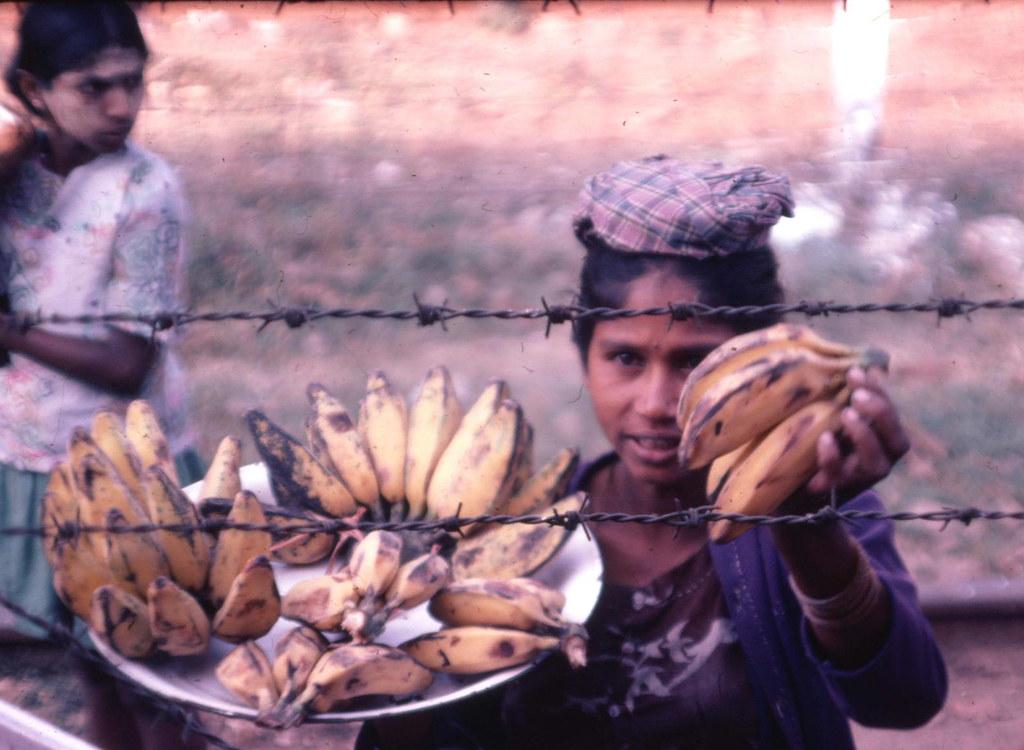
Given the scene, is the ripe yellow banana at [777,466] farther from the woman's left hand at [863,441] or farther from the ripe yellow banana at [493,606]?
the ripe yellow banana at [493,606]

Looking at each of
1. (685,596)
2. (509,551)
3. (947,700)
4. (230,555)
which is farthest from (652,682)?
(947,700)

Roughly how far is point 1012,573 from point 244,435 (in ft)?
9.34

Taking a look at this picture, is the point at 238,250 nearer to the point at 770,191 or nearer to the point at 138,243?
the point at 138,243

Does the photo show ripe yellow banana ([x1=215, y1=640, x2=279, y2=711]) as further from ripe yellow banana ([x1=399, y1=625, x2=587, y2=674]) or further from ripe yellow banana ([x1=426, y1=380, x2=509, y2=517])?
ripe yellow banana ([x1=426, y1=380, x2=509, y2=517])

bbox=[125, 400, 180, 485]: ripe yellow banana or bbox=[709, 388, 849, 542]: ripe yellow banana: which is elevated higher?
bbox=[709, 388, 849, 542]: ripe yellow banana

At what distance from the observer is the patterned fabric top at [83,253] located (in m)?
2.29

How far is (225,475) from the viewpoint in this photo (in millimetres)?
1701

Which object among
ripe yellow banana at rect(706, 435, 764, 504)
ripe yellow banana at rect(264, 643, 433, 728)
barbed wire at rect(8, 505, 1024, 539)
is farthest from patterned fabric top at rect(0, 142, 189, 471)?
ripe yellow banana at rect(706, 435, 764, 504)

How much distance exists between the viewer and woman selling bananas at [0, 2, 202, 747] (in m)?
2.28

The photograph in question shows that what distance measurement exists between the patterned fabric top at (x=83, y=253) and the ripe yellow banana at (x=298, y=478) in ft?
2.48

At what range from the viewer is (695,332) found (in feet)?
5.07

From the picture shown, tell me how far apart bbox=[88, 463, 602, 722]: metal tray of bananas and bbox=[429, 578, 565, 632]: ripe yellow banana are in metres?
0.04

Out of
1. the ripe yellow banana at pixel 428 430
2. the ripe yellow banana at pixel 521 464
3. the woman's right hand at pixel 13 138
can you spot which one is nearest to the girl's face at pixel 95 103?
the woman's right hand at pixel 13 138

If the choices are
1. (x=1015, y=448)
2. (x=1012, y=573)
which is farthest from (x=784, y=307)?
(x=1015, y=448)
